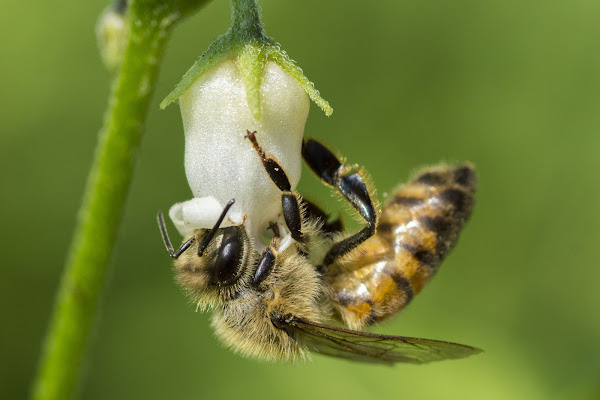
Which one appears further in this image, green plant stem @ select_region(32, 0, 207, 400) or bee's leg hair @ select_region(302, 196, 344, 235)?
bee's leg hair @ select_region(302, 196, 344, 235)

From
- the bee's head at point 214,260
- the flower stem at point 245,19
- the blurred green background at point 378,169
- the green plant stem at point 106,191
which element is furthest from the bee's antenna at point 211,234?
the blurred green background at point 378,169

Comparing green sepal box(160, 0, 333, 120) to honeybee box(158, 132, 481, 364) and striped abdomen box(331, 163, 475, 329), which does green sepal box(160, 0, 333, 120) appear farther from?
striped abdomen box(331, 163, 475, 329)

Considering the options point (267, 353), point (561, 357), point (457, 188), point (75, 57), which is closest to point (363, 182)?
point (457, 188)

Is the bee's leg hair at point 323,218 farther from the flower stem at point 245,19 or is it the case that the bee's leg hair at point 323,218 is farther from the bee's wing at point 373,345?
the flower stem at point 245,19

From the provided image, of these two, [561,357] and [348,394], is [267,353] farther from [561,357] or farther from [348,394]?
[561,357]

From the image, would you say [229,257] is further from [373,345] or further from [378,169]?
[378,169]

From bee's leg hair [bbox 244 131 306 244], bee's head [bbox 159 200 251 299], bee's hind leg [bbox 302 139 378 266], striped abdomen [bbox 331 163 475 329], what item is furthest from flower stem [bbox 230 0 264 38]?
striped abdomen [bbox 331 163 475 329]
